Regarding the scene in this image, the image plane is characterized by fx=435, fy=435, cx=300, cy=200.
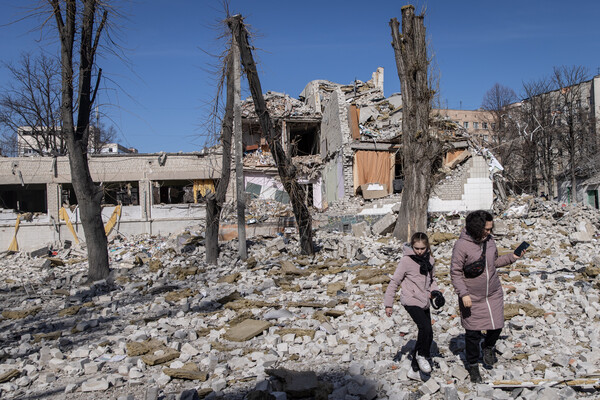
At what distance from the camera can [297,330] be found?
18.3 ft

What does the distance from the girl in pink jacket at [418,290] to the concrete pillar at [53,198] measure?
68.6 feet

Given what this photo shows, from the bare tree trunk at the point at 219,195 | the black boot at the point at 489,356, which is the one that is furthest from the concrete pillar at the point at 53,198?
the black boot at the point at 489,356

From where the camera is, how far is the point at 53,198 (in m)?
21.0

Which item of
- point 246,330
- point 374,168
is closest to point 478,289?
point 246,330

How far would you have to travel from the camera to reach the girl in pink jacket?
3924 mm

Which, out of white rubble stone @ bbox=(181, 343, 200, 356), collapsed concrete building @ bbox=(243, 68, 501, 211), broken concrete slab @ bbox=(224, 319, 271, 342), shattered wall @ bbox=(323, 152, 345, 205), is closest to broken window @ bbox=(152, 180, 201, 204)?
collapsed concrete building @ bbox=(243, 68, 501, 211)

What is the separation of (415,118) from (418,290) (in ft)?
32.2

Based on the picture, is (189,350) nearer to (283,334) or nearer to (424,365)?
(283,334)

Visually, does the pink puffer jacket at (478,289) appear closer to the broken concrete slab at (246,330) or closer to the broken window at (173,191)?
the broken concrete slab at (246,330)

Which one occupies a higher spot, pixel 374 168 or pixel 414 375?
pixel 374 168

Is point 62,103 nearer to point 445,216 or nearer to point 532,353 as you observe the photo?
point 532,353

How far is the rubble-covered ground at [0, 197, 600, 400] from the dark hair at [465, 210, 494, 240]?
1301 mm

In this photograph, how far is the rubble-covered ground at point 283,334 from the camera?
3.99 metres

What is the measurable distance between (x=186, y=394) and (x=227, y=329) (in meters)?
2.10
